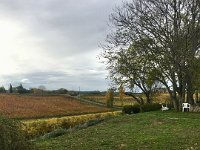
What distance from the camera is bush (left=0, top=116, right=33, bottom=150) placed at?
979 centimetres

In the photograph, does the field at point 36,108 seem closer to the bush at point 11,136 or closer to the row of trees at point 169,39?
the row of trees at point 169,39

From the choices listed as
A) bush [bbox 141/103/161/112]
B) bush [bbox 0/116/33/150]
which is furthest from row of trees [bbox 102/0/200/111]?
bush [bbox 0/116/33/150]

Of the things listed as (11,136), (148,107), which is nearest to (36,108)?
(148,107)

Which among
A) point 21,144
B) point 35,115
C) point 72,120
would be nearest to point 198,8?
point 72,120

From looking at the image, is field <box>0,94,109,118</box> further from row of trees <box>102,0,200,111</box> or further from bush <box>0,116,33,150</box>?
bush <box>0,116,33,150</box>

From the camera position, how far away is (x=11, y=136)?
10.0 metres

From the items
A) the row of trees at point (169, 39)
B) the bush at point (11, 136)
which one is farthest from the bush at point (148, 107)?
the bush at point (11, 136)

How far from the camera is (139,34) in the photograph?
126 feet

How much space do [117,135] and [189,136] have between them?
116 inches

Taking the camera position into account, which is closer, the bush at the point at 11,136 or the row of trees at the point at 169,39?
the bush at the point at 11,136

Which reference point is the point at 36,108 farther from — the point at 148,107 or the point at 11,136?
the point at 11,136

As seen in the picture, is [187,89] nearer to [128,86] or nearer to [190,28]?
[190,28]

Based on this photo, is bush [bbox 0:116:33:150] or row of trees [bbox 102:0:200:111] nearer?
bush [bbox 0:116:33:150]

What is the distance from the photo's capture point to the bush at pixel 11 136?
9.79 metres
